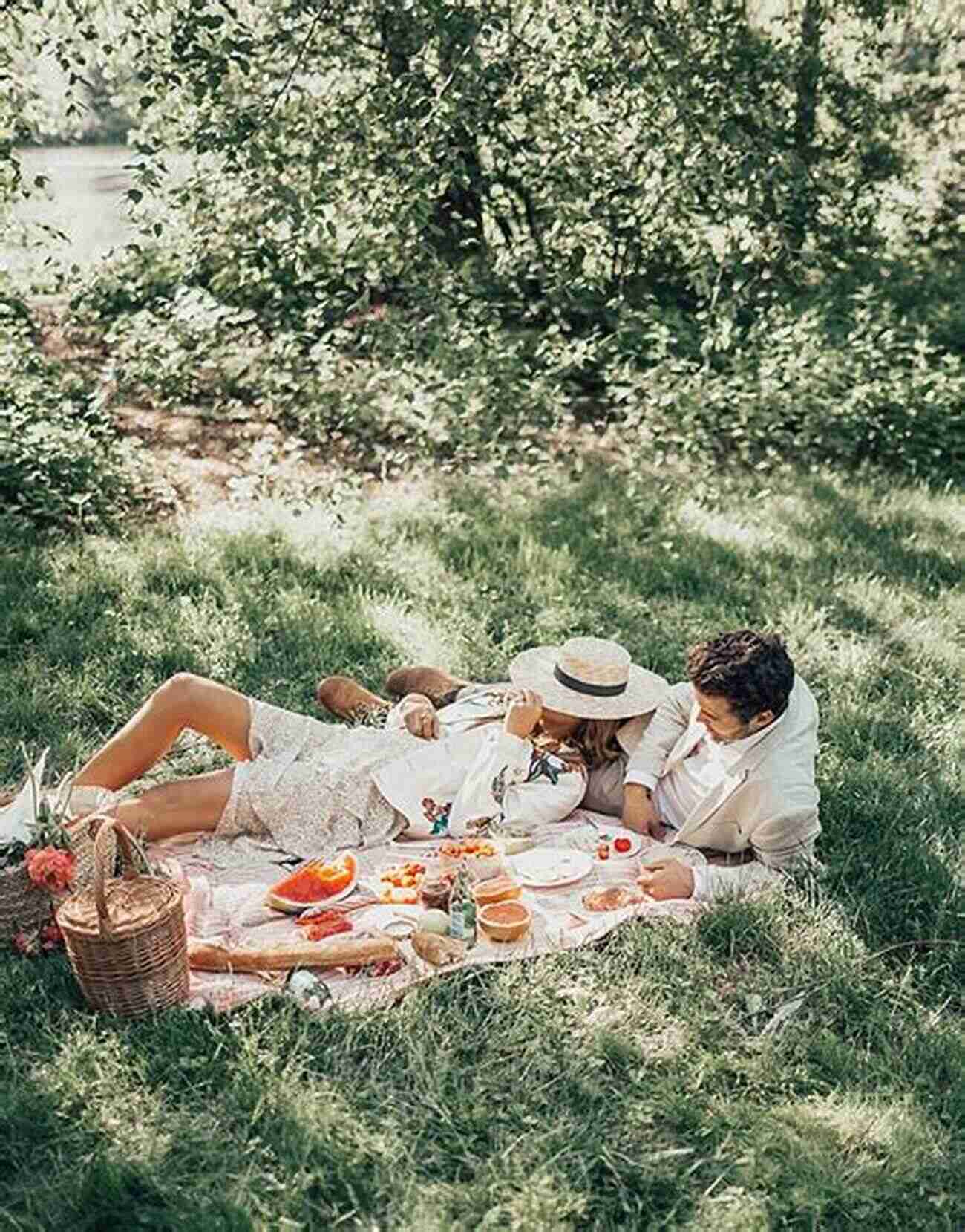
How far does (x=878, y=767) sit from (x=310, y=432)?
4.50 meters

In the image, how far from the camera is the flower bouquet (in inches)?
143

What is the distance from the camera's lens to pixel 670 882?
4.08 metres

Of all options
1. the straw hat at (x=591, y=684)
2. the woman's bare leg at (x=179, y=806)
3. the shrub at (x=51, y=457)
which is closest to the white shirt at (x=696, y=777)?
the straw hat at (x=591, y=684)

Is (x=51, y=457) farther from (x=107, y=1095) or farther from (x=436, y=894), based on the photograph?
(x=107, y=1095)

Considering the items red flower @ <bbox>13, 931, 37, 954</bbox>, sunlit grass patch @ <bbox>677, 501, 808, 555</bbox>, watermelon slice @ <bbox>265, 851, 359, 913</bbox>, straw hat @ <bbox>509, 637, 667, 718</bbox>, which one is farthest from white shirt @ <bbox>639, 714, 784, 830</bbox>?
sunlit grass patch @ <bbox>677, 501, 808, 555</bbox>

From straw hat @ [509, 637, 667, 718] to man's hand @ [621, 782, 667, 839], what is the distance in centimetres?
26

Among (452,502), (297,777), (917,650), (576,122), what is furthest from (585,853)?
(576,122)

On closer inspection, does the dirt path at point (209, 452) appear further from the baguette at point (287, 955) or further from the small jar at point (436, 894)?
the baguette at point (287, 955)

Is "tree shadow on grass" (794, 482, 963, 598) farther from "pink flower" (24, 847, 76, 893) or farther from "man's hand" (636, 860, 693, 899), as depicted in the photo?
"pink flower" (24, 847, 76, 893)

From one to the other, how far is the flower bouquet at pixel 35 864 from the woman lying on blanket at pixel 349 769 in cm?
46

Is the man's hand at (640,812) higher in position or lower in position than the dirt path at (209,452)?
higher

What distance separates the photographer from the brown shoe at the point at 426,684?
16.6 ft

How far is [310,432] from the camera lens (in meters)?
8.16

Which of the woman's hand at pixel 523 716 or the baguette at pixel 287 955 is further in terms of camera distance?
the woman's hand at pixel 523 716
